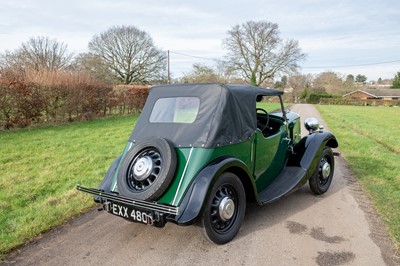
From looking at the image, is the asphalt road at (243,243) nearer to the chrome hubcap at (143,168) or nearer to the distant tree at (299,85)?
the chrome hubcap at (143,168)

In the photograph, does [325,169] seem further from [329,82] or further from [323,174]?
[329,82]

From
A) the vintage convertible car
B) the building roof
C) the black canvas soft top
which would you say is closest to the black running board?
the vintage convertible car

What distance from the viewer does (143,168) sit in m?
3.17

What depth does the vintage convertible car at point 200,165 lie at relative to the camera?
2928 mm

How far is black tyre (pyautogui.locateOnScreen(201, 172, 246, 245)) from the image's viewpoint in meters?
2.98

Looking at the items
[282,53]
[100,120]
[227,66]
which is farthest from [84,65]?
[282,53]

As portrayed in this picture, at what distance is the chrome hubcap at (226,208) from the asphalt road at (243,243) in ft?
0.95

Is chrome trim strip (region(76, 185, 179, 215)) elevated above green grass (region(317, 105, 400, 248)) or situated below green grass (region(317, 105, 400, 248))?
above

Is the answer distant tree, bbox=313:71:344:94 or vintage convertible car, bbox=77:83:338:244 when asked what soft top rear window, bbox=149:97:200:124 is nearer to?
vintage convertible car, bbox=77:83:338:244

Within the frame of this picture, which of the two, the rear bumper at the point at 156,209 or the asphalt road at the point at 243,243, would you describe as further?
the asphalt road at the point at 243,243

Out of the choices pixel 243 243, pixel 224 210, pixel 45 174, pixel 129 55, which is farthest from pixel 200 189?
pixel 129 55

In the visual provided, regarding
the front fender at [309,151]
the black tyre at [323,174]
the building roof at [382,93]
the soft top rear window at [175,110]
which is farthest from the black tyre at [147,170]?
the building roof at [382,93]

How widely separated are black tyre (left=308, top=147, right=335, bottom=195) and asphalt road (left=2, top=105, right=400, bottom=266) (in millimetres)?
508

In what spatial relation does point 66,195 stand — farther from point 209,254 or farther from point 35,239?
point 209,254
